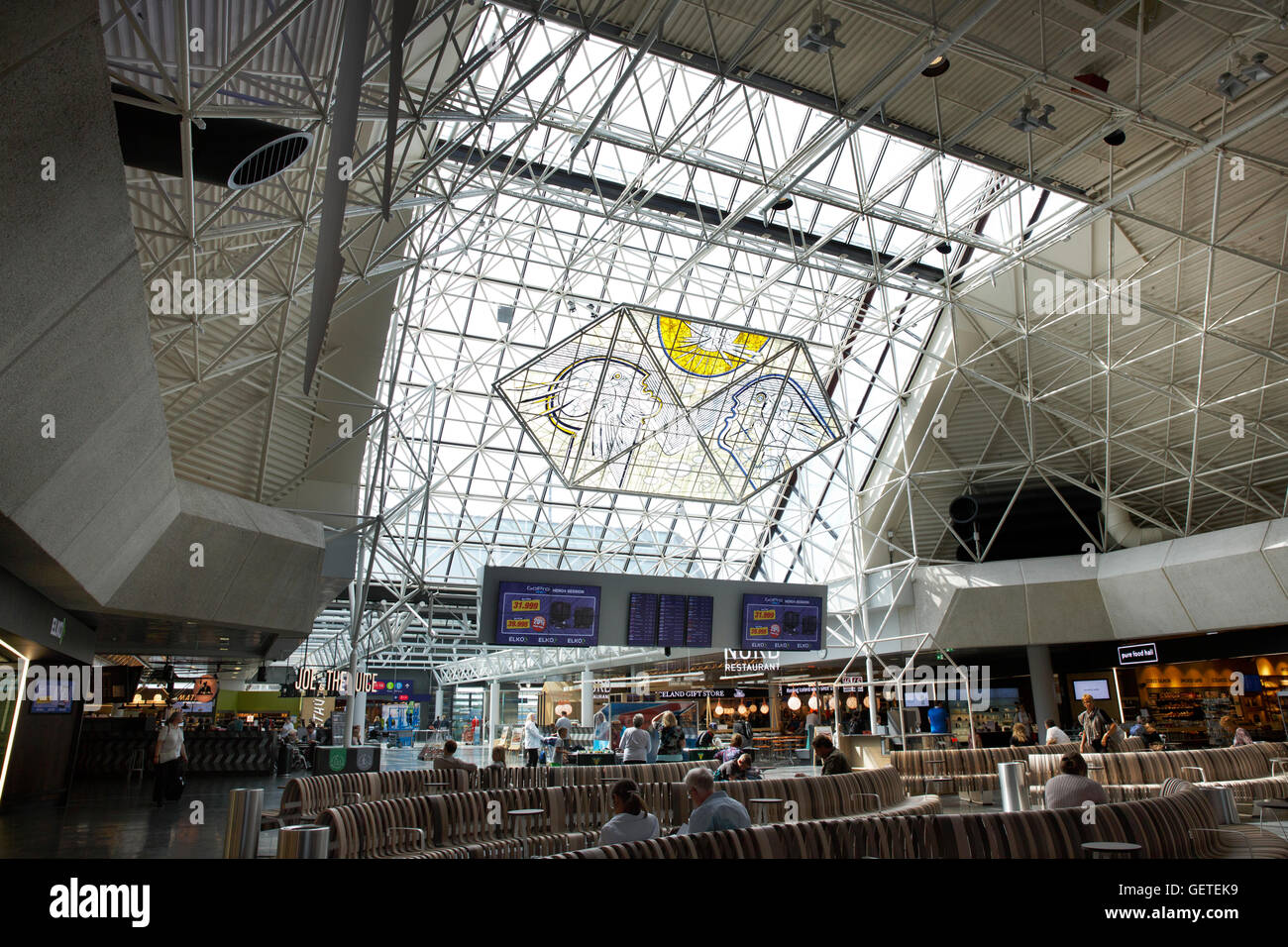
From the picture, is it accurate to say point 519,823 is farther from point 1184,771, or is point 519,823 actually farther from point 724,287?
point 724,287

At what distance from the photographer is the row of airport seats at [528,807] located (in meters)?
7.82

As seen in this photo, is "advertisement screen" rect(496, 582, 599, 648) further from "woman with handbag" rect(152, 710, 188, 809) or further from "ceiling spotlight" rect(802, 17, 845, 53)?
"ceiling spotlight" rect(802, 17, 845, 53)

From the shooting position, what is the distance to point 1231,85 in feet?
44.0

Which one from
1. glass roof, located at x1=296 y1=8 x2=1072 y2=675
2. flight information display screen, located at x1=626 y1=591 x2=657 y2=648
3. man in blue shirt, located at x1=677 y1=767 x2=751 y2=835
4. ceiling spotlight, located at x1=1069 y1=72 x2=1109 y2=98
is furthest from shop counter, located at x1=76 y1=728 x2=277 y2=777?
ceiling spotlight, located at x1=1069 y1=72 x2=1109 y2=98

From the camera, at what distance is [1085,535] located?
29.3m

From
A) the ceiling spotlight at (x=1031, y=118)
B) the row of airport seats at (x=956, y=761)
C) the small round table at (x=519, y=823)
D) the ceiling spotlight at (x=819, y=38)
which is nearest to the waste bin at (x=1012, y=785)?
the small round table at (x=519, y=823)

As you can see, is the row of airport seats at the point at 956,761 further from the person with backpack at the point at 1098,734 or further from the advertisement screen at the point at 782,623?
the advertisement screen at the point at 782,623

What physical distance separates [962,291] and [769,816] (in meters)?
18.8

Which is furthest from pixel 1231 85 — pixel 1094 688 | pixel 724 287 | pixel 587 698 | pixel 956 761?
pixel 587 698

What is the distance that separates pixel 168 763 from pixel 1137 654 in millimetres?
27526

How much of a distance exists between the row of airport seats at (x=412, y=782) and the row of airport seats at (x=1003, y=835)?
463 cm
